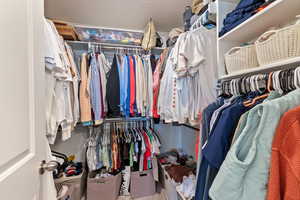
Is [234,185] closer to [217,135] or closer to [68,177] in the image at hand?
[217,135]

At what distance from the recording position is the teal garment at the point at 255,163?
478mm

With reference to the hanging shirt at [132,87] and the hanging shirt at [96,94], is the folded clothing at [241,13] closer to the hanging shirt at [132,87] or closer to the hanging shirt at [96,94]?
the hanging shirt at [132,87]

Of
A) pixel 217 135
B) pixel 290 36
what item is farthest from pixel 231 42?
pixel 217 135

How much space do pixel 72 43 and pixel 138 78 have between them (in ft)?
2.96

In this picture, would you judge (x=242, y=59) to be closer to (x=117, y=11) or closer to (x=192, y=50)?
(x=192, y=50)

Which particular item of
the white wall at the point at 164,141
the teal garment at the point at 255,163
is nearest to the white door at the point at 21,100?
the teal garment at the point at 255,163

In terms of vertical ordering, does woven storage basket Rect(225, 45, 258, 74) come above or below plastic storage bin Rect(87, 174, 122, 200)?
above

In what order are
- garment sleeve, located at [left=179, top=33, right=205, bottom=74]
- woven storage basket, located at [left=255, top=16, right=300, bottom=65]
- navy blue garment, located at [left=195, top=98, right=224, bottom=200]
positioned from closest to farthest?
woven storage basket, located at [left=255, top=16, right=300, bottom=65]
navy blue garment, located at [left=195, top=98, right=224, bottom=200]
garment sleeve, located at [left=179, top=33, right=205, bottom=74]

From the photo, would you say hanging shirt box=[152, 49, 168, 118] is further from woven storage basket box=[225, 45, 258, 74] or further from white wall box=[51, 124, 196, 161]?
woven storage basket box=[225, 45, 258, 74]

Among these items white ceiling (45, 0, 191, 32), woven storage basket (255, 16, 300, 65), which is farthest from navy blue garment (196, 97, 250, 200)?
white ceiling (45, 0, 191, 32)

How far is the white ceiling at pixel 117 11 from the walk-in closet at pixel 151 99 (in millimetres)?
15

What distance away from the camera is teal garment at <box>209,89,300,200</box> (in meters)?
0.48

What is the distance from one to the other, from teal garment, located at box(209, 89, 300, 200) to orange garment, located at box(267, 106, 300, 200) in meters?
0.02

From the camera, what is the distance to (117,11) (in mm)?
1749
